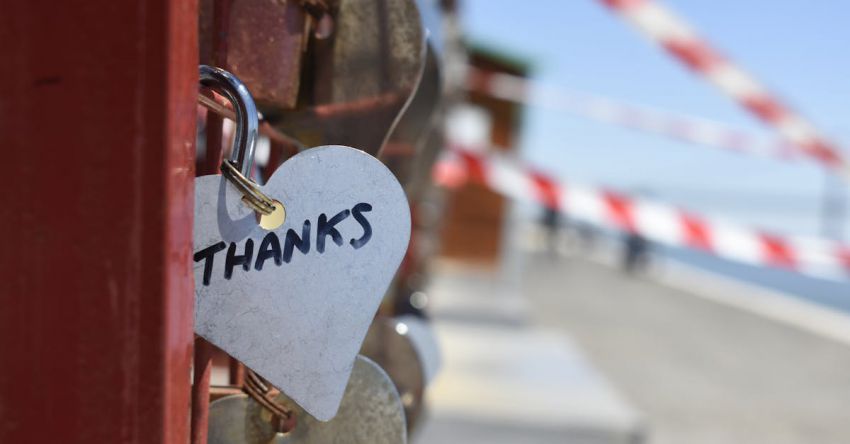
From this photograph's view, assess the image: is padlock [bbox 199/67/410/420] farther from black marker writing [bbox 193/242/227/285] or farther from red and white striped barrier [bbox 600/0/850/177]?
red and white striped barrier [bbox 600/0/850/177]

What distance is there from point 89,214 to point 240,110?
11 cm

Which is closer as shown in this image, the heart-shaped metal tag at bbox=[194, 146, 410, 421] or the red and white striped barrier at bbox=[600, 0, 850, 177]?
the heart-shaped metal tag at bbox=[194, 146, 410, 421]

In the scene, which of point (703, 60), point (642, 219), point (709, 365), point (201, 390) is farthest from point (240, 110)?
point (709, 365)

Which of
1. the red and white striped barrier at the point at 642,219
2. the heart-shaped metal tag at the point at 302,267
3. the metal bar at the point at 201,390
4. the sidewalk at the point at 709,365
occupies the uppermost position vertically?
the heart-shaped metal tag at the point at 302,267

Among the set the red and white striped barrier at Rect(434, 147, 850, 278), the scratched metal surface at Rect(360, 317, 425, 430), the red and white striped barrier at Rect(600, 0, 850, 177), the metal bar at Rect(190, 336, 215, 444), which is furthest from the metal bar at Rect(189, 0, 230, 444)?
the red and white striped barrier at Rect(434, 147, 850, 278)

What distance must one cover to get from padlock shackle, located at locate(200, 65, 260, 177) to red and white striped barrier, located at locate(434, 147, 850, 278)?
3344 mm

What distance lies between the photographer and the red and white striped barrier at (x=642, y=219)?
381 centimetres

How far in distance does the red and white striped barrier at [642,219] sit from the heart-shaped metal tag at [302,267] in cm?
336

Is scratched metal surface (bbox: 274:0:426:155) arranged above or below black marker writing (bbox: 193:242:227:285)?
above

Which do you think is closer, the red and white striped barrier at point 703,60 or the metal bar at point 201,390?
the metal bar at point 201,390

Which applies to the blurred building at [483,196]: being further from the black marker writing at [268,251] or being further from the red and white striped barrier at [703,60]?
the black marker writing at [268,251]

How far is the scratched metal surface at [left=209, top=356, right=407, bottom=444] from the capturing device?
472mm

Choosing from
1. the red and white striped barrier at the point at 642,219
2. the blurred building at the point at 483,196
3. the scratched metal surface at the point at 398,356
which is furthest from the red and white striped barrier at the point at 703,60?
the blurred building at the point at 483,196

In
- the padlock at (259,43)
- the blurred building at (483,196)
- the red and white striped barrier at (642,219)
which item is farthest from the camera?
the blurred building at (483,196)
